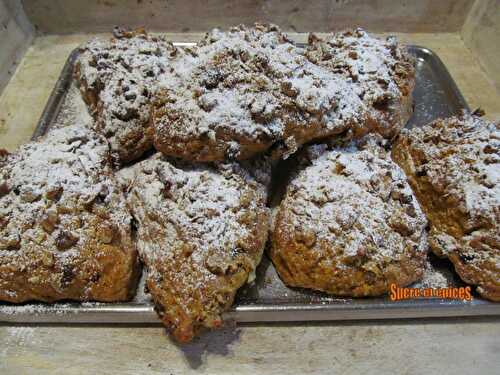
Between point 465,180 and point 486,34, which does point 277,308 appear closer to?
point 465,180

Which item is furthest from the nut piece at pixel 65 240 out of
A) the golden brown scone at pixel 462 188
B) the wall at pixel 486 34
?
the wall at pixel 486 34

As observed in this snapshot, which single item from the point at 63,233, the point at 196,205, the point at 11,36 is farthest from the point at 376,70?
the point at 11,36

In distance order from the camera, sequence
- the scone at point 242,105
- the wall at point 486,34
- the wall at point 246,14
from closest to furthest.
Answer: the scone at point 242,105 → the wall at point 486,34 → the wall at point 246,14

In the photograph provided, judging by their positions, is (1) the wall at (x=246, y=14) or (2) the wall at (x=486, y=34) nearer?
(2) the wall at (x=486, y=34)

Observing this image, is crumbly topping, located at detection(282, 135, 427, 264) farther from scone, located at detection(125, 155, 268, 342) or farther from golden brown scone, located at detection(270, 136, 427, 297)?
scone, located at detection(125, 155, 268, 342)

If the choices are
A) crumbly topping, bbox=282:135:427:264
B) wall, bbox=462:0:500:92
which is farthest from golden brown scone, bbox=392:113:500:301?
wall, bbox=462:0:500:92

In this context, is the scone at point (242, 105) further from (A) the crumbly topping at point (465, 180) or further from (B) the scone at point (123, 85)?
(A) the crumbly topping at point (465, 180)
